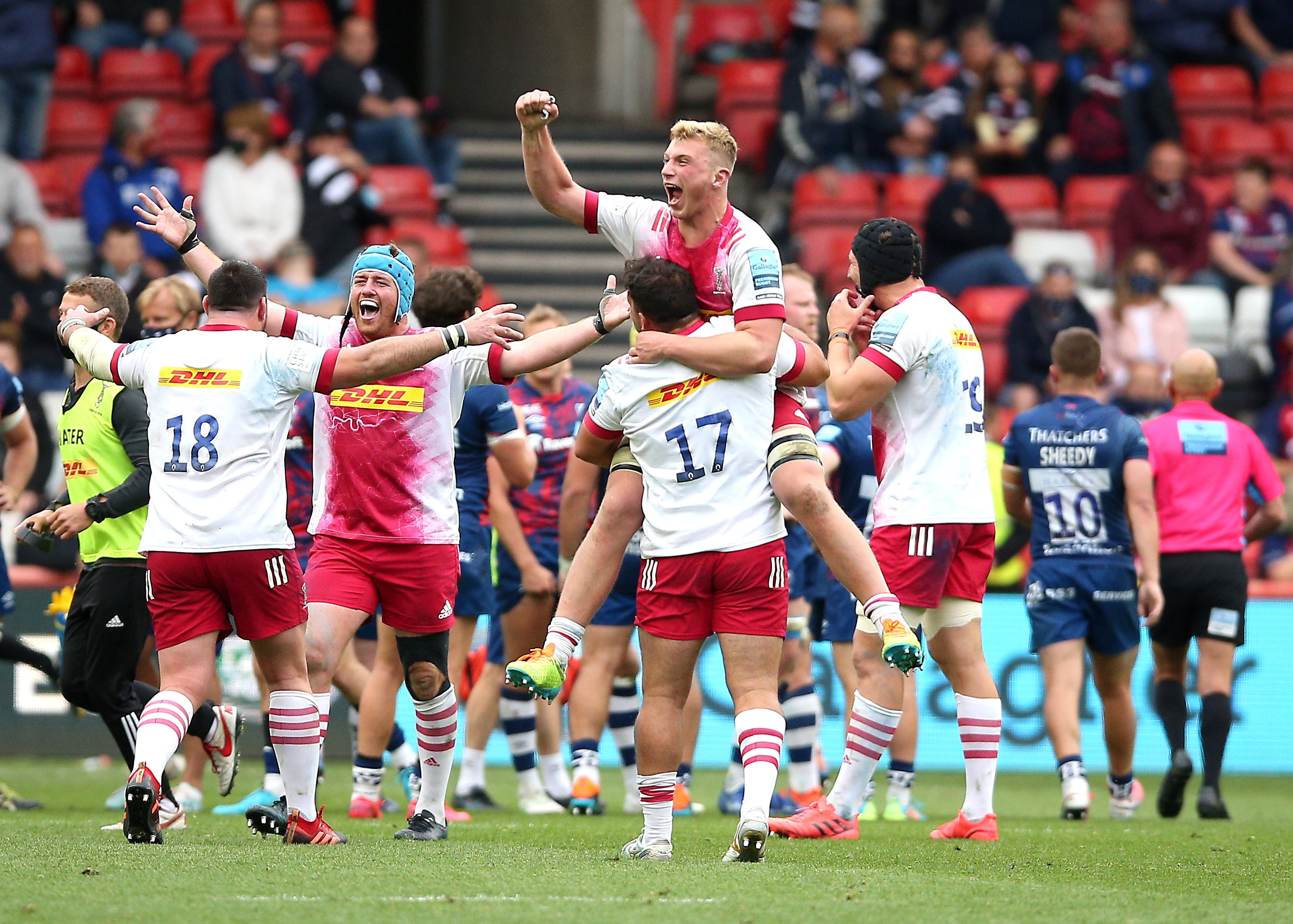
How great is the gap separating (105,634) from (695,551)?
2920mm

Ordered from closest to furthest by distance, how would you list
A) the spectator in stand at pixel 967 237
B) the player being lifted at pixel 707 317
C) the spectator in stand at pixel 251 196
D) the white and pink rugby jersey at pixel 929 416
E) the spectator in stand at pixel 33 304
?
the player being lifted at pixel 707 317, the white and pink rugby jersey at pixel 929 416, the spectator in stand at pixel 33 304, the spectator in stand at pixel 251 196, the spectator in stand at pixel 967 237

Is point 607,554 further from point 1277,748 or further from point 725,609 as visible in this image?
point 1277,748

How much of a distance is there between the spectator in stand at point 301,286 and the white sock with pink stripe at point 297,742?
312 inches

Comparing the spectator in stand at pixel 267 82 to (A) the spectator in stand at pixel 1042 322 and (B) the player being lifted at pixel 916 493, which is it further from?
(B) the player being lifted at pixel 916 493

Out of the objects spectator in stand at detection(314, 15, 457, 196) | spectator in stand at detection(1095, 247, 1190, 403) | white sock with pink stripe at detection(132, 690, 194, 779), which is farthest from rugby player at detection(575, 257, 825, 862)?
spectator in stand at detection(314, 15, 457, 196)

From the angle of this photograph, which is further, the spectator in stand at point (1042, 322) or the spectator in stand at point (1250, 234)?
the spectator in stand at point (1250, 234)

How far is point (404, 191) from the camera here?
1608 centimetres

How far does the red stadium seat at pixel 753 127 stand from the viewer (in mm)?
16828

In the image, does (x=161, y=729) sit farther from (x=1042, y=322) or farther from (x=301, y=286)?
(x=1042, y=322)

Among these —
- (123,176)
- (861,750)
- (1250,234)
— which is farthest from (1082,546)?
(123,176)

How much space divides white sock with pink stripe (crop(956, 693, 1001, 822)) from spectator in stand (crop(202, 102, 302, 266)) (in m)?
9.29

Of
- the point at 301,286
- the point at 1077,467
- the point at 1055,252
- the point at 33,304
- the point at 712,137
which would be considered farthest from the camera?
the point at 1055,252

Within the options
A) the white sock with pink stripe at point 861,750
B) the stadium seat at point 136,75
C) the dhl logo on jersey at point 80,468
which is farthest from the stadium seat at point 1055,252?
the dhl logo on jersey at point 80,468

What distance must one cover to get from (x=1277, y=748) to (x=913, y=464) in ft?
19.6
